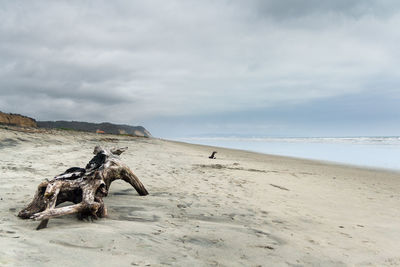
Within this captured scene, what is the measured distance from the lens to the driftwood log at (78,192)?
11.6 feet

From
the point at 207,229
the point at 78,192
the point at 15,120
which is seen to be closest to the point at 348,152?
the point at 207,229

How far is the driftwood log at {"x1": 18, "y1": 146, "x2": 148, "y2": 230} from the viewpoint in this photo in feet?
11.6

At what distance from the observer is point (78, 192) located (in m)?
4.19

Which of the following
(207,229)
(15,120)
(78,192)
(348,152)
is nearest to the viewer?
(207,229)

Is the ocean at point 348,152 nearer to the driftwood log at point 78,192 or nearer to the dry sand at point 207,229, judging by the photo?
the dry sand at point 207,229

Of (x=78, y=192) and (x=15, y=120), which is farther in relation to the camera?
(x=15, y=120)

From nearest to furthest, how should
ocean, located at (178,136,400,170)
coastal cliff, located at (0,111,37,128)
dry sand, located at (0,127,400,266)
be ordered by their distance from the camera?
dry sand, located at (0,127,400,266), ocean, located at (178,136,400,170), coastal cliff, located at (0,111,37,128)

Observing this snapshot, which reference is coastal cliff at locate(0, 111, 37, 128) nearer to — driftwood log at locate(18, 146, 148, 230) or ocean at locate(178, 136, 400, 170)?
driftwood log at locate(18, 146, 148, 230)

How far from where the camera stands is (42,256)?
7.93 feet

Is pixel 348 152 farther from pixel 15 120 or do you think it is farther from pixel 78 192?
pixel 15 120

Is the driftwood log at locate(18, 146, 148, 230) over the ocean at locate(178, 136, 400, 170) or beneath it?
beneath

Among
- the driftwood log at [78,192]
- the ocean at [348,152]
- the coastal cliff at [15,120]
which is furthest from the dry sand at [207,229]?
the coastal cliff at [15,120]

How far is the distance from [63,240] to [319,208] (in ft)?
16.9

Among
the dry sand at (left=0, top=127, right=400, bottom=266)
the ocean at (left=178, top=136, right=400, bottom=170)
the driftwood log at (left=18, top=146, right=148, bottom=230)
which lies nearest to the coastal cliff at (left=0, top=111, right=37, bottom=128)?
the dry sand at (left=0, top=127, right=400, bottom=266)
